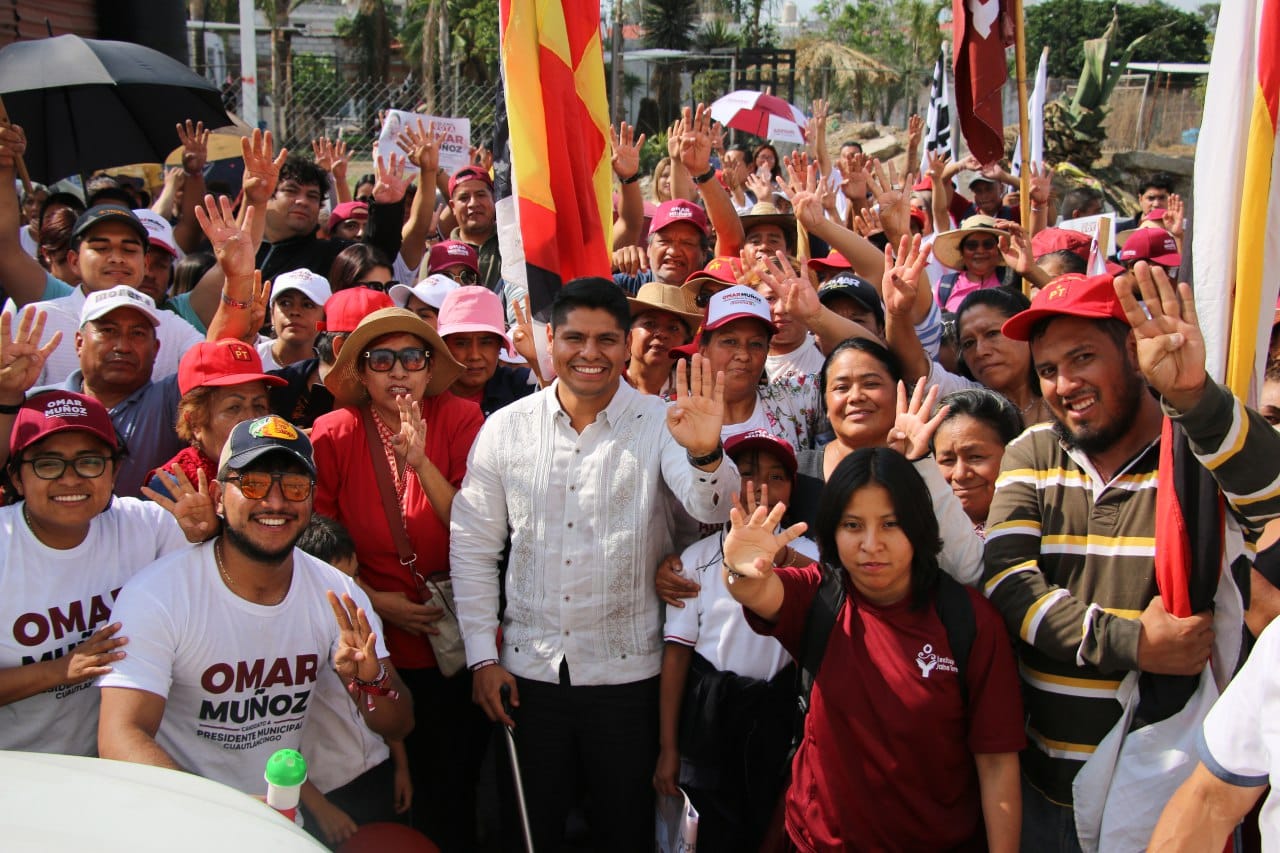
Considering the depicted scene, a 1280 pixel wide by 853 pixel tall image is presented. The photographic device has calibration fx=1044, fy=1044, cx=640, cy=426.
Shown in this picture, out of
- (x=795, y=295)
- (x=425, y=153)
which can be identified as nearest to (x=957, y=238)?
(x=795, y=295)

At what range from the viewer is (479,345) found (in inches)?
173

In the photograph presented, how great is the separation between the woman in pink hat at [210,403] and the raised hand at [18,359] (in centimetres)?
45

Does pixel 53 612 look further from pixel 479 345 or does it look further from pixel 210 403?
pixel 479 345

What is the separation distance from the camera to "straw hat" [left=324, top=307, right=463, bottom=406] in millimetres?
3713

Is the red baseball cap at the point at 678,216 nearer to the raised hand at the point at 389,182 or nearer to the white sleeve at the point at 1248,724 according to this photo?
the raised hand at the point at 389,182

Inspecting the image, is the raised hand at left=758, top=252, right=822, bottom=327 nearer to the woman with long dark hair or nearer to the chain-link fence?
the woman with long dark hair

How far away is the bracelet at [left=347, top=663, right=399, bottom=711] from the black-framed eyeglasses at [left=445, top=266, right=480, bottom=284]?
2.72 meters

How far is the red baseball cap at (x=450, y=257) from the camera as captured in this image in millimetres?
5398

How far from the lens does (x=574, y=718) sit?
11.1 ft

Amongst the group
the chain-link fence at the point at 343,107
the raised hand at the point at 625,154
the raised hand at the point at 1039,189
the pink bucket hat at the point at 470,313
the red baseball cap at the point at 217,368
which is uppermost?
the chain-link fence at the point at 343,107

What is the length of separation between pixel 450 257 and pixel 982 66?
307cm

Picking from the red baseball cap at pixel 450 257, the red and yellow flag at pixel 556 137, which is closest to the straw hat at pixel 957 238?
the red and yellow flag at pixel 556 137

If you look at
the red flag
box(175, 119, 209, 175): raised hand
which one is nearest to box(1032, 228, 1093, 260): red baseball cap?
the red flag

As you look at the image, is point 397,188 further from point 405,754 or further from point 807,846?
point 807,846
